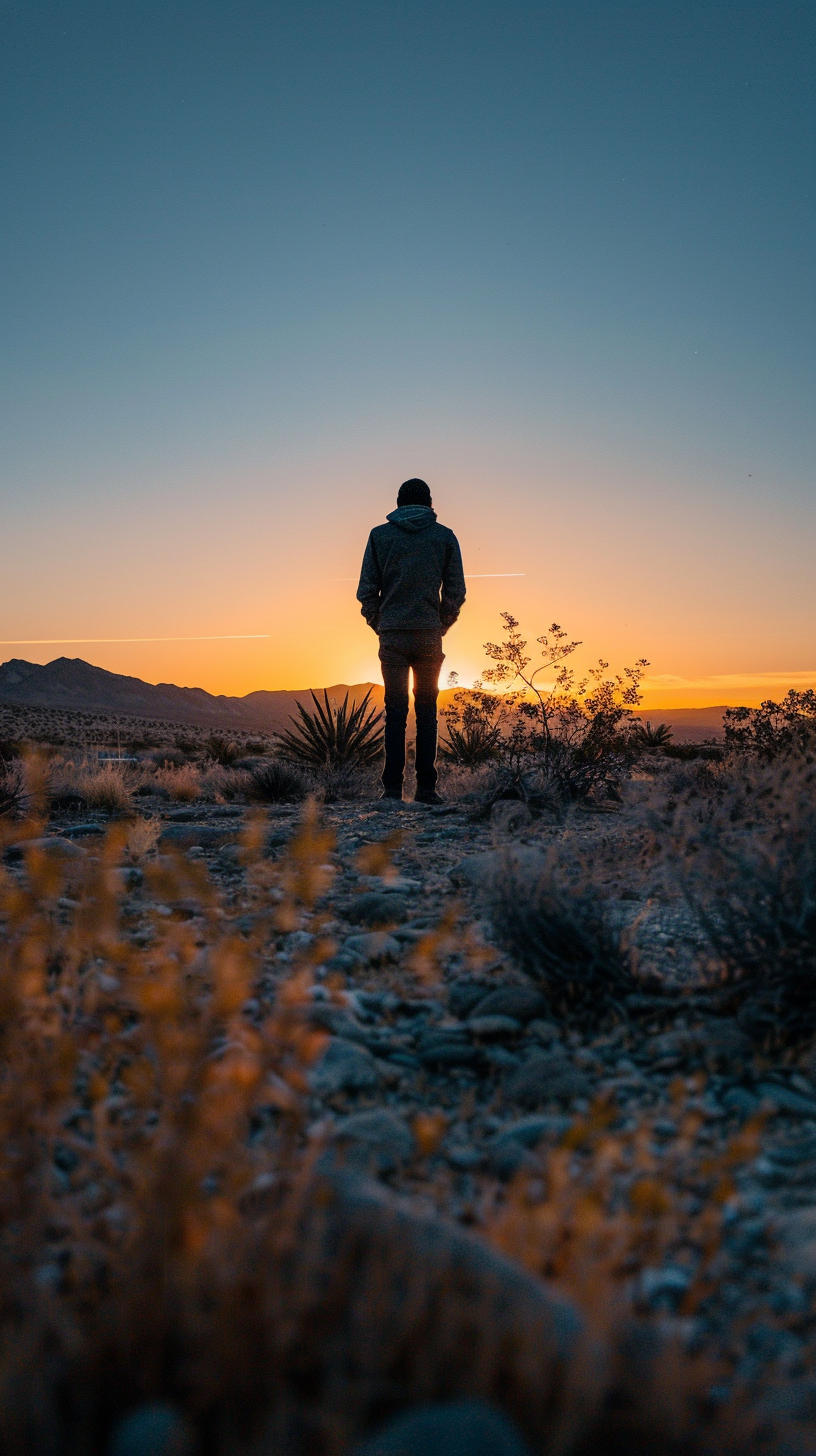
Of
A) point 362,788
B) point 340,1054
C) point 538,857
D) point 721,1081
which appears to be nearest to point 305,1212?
point 340,1054

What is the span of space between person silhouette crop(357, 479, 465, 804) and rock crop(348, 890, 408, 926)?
423 cm

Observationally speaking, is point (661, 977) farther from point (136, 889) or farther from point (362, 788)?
point (362, 788)

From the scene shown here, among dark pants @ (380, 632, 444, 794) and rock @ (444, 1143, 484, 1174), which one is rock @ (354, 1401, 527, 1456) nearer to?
rock @ (444, 1143, 484, 1174)

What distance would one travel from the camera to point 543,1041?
2773mm

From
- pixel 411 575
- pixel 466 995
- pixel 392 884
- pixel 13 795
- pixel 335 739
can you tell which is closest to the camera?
pixel 466 995

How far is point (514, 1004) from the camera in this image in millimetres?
2947

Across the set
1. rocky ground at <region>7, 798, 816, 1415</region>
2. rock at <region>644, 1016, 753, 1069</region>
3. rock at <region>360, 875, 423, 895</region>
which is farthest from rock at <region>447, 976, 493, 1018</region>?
rock at <region>360, 875, 423, 895</region>

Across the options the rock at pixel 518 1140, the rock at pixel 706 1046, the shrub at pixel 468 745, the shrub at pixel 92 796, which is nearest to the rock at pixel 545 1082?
the rock at pixel 518 1140

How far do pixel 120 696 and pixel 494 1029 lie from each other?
114872 mm

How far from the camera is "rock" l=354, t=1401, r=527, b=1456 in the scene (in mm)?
995

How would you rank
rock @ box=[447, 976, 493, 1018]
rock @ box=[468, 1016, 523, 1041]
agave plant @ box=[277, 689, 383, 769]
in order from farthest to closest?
agave plant @ box=[277, 689, 383, 769] < rock @ box=[447, 976, 493, 1018] < rock @ box=[468, 1016, 523, 1041]

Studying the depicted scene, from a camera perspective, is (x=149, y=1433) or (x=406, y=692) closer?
(x=149, y=1433)

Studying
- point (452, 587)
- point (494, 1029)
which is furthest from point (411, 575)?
point (494, 1029)

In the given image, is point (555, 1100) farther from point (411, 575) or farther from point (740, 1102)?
point (411, 575)
